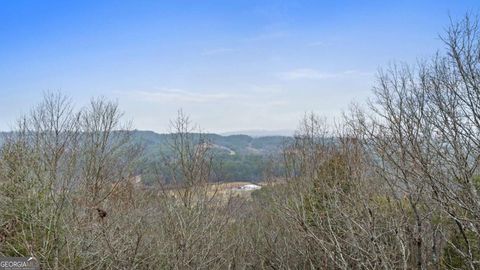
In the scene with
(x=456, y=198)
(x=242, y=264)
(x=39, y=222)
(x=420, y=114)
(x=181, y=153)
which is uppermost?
(x=420, y=114)

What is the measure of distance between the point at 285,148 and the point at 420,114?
6930mm

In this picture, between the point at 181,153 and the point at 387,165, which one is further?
the point at 181,153

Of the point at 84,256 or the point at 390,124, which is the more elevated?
the point at 390,124

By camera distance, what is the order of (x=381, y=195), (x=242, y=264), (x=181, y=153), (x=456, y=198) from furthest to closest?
(x=242, y=264), (x=181, y=153), (x=381, y=195), (x=456, y=198)

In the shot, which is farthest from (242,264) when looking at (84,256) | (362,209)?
(362,209)

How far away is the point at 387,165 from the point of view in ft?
31.7

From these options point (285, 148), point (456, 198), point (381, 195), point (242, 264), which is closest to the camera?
point (456, 198)

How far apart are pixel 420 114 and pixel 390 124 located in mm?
830

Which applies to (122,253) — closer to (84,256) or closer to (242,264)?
(84,256)

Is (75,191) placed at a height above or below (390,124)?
below

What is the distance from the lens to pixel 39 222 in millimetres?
9898

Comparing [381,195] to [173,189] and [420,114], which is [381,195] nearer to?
A: [420,114]

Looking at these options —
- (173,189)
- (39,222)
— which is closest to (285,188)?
(173,189)

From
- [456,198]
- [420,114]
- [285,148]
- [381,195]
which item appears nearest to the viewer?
[456,198]
